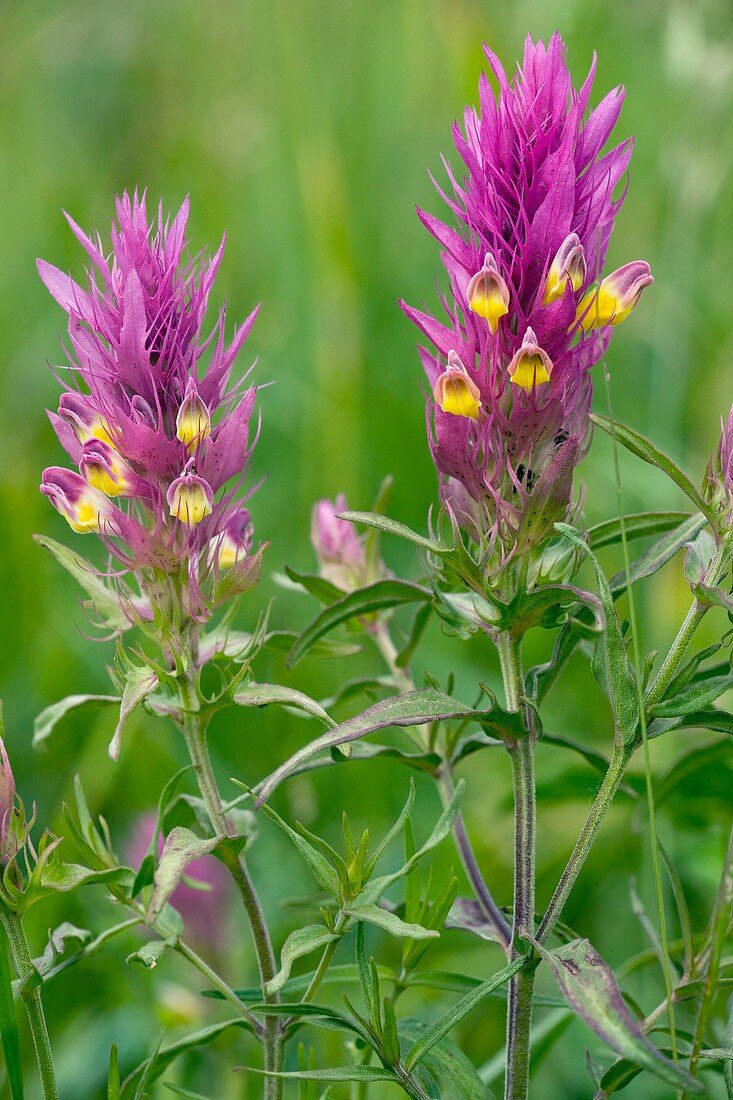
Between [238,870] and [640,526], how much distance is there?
0.47 m

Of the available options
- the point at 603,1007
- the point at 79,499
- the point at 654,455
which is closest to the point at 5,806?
the point at 79,499

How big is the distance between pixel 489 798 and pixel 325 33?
109 inches

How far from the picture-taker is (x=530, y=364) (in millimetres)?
869

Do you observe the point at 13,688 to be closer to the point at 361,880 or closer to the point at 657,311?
the point at 361,880

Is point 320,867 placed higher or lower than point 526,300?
lower

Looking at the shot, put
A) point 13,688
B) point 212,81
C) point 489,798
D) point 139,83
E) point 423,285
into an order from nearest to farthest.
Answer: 1. point 489,798
2. point 13,688
3. point 423,285
4. point 212,81
5. point 139,83

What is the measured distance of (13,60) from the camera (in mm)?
4195

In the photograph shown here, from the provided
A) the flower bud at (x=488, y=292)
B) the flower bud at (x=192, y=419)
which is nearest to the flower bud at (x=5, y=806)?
the flower bud at (x=192, y=419)

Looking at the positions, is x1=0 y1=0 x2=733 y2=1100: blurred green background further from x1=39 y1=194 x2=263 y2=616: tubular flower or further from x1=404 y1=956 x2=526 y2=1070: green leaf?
x1=404 y1=956 x2=526 y2=1070: green leaf

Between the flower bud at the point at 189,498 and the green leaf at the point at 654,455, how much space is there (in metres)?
0.31

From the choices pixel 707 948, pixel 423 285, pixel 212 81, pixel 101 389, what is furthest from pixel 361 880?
pixel 212 81

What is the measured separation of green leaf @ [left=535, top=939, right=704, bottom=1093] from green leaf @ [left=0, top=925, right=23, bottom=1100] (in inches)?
16.0

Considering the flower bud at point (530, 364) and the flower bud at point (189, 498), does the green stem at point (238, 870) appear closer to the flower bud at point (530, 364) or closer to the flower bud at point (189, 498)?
the flower bud at point (189, 498)

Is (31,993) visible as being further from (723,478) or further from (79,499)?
(723,478)
